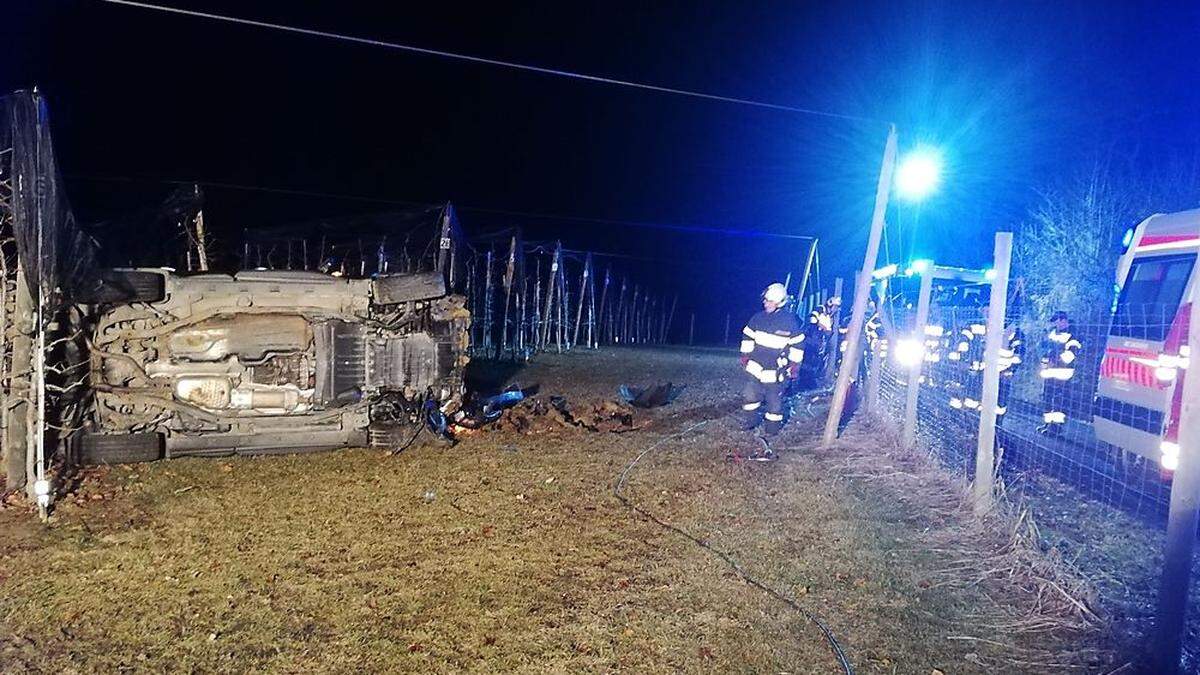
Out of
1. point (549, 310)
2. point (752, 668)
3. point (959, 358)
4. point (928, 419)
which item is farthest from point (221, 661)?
point (549, 310)

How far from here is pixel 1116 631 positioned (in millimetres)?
3465

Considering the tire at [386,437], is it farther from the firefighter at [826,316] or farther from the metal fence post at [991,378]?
the firefighter at [826,316]

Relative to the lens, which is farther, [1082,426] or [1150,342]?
[1082,426]

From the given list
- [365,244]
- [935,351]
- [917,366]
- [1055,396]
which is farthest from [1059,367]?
[365,244]

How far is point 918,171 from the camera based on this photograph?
804cm

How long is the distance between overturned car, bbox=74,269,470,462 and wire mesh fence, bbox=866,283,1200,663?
16.1ft

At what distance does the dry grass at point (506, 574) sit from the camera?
10.5 ft

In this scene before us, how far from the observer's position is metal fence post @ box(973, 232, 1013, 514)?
509cm

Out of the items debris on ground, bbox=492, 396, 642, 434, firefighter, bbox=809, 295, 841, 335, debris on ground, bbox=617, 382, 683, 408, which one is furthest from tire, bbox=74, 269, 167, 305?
firefighter, bbox=809, 295, 841, 335

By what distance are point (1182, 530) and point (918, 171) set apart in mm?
5877

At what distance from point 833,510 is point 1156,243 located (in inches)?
189

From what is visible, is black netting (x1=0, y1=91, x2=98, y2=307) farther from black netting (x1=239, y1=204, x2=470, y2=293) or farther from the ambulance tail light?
the ambulance tail light

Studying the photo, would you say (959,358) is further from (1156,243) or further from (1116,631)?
(1116,631)

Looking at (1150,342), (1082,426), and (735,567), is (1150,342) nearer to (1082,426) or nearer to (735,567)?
(1082,426)
